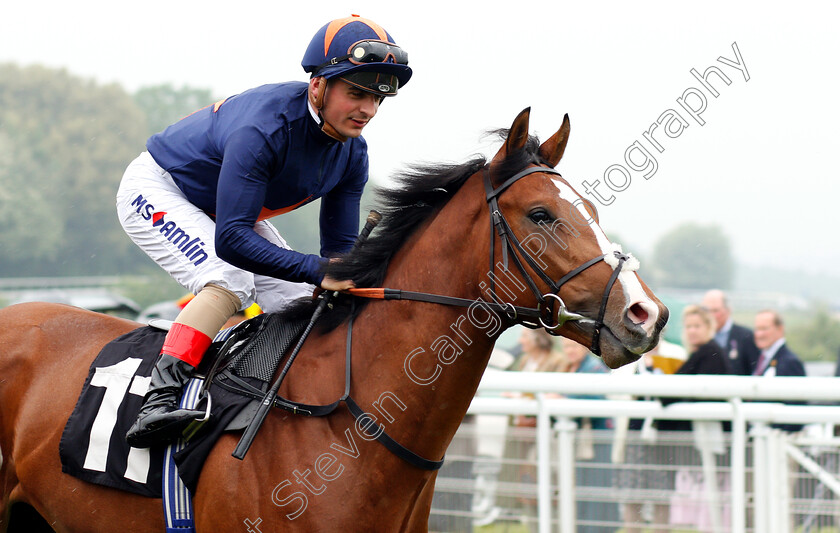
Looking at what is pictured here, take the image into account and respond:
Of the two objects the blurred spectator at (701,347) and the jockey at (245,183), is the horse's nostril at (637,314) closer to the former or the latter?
the jockey at (245,183)

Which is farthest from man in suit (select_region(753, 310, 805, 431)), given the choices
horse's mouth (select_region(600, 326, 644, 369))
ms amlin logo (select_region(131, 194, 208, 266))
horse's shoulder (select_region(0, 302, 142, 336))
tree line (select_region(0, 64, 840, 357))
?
tree line (select_region(0, 64, 840, 357))

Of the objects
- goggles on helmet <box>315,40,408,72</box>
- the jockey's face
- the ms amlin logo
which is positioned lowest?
the ms amlin logo

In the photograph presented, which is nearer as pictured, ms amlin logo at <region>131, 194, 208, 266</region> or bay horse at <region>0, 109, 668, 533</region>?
bay horse at <region>0, 109, 668, 533</region>

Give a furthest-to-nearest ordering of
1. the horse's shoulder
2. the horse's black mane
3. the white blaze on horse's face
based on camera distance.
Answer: the horse's shoulder → the horse's black mane → the white blaze on horse's face

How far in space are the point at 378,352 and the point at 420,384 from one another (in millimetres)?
192

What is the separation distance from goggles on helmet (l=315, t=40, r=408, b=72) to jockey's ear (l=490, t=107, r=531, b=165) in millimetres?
536

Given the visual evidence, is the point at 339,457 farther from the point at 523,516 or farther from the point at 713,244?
the point at 713,244

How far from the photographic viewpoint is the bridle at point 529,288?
2482 mm

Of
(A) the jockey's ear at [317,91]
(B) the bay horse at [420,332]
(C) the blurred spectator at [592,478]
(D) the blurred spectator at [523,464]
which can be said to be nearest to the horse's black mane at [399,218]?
(B) the bay horse at [420,332]

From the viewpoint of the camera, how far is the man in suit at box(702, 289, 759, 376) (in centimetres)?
587

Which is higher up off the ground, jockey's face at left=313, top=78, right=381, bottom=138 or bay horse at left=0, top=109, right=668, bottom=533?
jockey's face at left=313, top=78, right=381, bottom=138

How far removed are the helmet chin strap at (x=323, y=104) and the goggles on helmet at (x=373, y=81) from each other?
3.3 inches

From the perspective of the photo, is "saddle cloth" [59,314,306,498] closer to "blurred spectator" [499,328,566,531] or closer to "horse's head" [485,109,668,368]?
"horse's head" [485,109,668,368]

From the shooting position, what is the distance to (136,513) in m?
2.91
